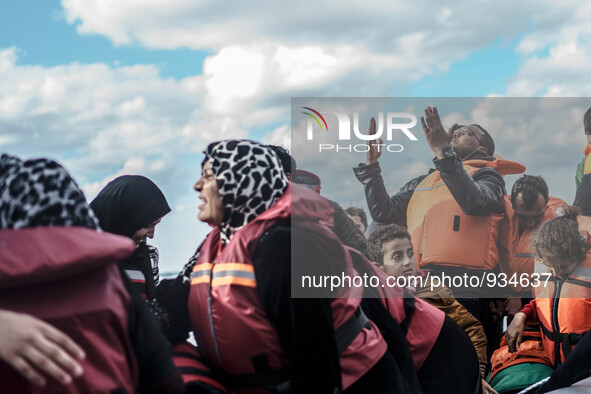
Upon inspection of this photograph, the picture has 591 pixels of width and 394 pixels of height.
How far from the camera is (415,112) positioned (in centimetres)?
504

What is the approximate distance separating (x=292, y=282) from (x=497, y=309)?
2.90 meters

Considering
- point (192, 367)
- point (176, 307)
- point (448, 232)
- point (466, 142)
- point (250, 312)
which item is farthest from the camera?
point (466, 142)

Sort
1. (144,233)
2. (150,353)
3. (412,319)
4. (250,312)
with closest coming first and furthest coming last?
(150,353), (250,312), (412,319), (144,233)

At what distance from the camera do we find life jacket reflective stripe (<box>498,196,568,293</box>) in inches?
190

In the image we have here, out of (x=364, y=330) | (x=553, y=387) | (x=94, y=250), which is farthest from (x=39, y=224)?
(x=553, y=387)

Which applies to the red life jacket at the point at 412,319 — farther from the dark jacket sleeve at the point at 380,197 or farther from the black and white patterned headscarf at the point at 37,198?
the dark jacket sleeve at the point at 380,197

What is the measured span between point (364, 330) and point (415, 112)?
264 centimetres

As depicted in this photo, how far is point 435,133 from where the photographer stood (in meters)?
4.94

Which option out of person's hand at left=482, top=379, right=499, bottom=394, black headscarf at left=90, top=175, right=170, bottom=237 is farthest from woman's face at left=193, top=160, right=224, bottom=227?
person's hand at left=482, top=379, right=499, bottom=394

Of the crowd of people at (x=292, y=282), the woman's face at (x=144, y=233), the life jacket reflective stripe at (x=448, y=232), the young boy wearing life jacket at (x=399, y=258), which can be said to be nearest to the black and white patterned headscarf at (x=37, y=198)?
the crowd of people at (x=292, y=282)

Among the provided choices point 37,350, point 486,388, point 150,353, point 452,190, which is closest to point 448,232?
point 452,190

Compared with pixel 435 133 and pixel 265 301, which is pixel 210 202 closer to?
pixel 265 301

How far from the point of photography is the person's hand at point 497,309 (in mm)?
4875

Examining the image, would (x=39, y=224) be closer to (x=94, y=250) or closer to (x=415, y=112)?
(x=94, y=250)
